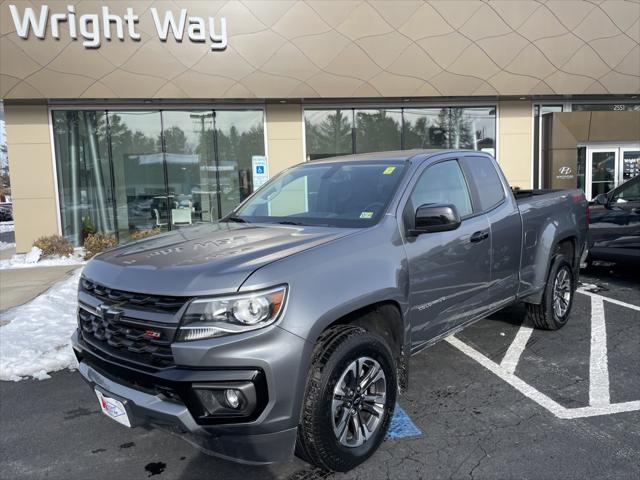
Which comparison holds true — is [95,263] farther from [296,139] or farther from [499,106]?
[499,106]

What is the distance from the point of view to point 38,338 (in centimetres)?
536

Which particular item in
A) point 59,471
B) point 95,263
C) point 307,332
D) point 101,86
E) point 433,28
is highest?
point 433,28

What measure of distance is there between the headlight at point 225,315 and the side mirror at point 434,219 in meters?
1.29

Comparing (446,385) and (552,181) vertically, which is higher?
(552,181)

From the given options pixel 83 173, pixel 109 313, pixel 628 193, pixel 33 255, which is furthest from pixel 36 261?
pixel 628 193

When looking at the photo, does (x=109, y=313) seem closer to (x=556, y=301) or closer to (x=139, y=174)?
(x=556, y=301)

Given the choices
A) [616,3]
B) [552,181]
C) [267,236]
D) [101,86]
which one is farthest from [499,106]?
[267,236]

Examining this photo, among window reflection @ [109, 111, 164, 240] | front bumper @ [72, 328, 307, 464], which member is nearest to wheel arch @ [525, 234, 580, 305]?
front bumper @ [72, 328, 307, 464]

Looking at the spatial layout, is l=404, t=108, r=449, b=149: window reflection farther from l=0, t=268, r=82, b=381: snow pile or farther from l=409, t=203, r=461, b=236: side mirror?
l=409, t=203, r=461, b=236: side mirror

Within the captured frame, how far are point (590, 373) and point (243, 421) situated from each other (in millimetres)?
3261

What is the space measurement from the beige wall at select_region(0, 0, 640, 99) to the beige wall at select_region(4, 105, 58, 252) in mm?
900

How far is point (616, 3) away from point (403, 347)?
593 inches

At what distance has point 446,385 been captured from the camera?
4.06m

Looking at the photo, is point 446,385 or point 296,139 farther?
point 296,139
